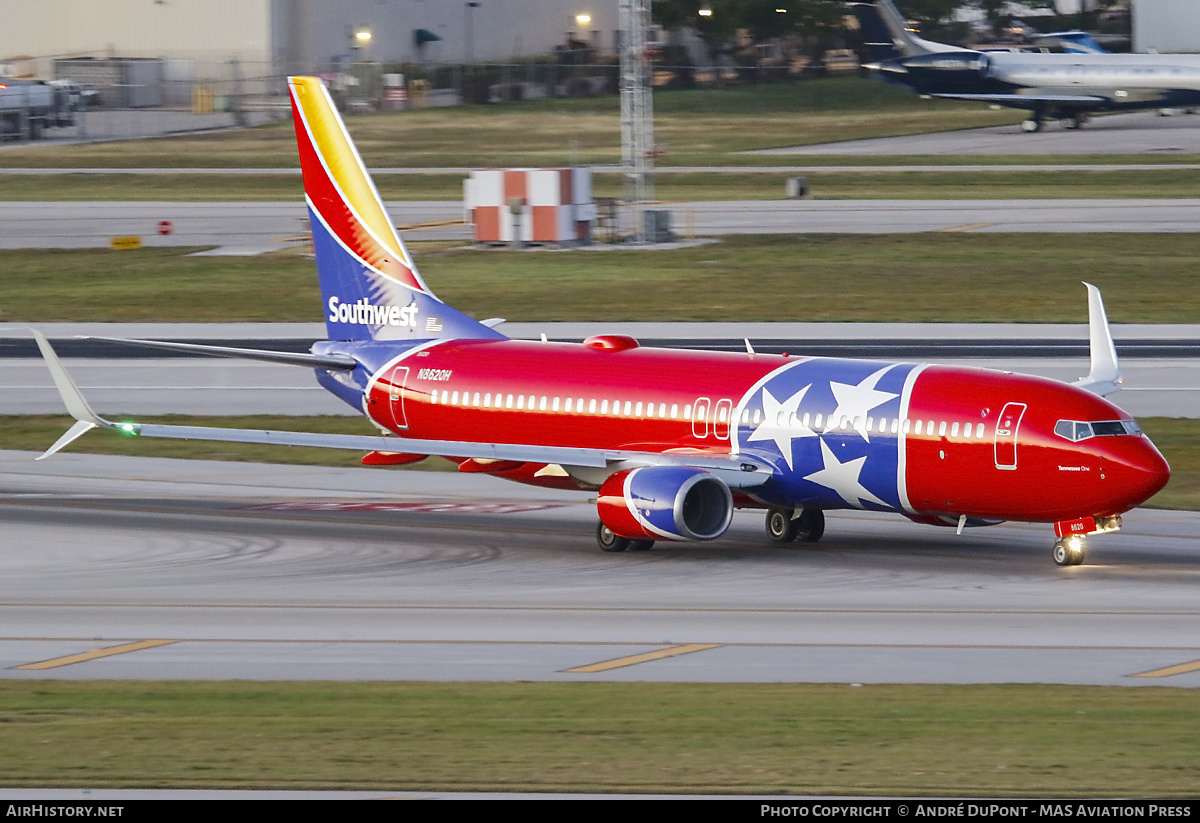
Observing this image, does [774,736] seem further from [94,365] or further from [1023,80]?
[1023,80]

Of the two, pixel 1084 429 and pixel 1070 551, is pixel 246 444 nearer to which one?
pixel 1070 551

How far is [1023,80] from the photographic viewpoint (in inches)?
5586

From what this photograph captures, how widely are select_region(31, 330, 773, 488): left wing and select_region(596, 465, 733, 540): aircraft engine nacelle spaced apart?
1.43ft

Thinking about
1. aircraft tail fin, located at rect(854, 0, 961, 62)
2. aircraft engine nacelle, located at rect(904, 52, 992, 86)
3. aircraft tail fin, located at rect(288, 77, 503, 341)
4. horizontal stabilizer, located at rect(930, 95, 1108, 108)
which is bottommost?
aircraft tail fin, located at rect(288, 77, 503, 341)

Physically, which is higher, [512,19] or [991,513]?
[512,19]

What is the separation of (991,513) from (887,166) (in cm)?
9753

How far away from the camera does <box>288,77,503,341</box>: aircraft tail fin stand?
41625 millimetres

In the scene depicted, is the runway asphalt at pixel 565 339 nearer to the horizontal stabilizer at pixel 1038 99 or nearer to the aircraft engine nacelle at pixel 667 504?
the aircraft engine nacelle at pixel 667 504

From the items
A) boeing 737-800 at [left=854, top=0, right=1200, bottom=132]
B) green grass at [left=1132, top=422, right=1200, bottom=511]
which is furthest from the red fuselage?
boeing 737-800 at [left=854, top=0, right=1200, bottom=132]

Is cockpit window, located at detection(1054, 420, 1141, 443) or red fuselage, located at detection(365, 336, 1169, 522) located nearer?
cockpit window, located at detection(1054, 420, 1141, 443)

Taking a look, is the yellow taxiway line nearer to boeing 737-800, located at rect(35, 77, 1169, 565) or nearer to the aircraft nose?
boeing 737-800, located at rect(35, 77, 1169, 565)

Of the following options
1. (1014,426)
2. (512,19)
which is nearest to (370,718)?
(1014,426)

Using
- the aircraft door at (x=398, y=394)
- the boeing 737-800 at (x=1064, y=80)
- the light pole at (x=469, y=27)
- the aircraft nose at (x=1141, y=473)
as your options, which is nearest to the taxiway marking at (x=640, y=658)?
the aircraft nose at (x=1141, y=473)

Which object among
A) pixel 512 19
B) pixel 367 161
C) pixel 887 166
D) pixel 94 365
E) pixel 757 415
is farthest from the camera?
pixel 512 19
